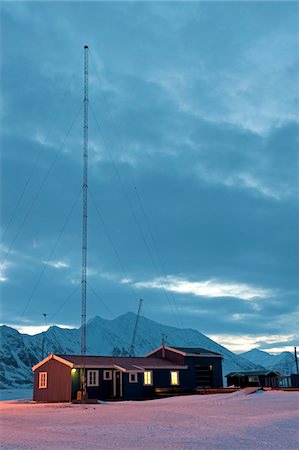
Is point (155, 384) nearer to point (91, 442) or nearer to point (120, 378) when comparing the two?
point (120, 378)

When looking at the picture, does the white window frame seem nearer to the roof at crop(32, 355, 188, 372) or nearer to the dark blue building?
the dark blue building

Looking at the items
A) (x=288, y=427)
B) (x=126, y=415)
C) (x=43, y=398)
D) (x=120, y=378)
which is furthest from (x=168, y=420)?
(x=43, y=398)

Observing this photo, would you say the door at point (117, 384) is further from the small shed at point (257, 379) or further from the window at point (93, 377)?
the small shed at point (257, 379)

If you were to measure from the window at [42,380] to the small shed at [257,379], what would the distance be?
98.2 ft

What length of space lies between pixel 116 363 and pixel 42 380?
7104 mm

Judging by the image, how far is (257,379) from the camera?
7069 cm

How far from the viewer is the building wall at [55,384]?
45312mm

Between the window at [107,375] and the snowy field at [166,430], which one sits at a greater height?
the window at [107,375]

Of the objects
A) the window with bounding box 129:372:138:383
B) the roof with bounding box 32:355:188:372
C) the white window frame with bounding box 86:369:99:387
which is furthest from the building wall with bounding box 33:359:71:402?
the window with bounding box 129:372:138:383

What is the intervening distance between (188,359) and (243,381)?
21.1 m

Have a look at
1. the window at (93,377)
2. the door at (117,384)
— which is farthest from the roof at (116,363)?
the door at (117,384)

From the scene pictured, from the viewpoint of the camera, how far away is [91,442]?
55.9ft

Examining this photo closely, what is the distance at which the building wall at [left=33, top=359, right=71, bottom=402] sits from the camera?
149ft

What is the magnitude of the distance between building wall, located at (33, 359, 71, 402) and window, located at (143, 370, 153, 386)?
776cm
